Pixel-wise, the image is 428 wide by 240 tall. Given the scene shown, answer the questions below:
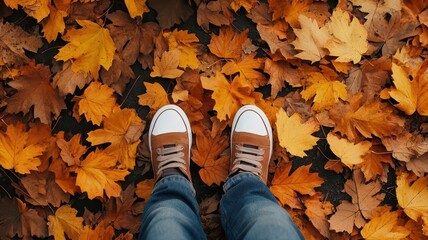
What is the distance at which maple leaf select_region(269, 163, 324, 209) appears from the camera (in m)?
1.82

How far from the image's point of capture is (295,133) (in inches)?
71.2

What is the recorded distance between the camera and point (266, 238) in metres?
1.42

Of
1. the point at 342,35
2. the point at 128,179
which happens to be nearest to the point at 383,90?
the point at 342,35

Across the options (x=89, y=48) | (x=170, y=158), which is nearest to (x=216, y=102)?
(x=170, y=158)

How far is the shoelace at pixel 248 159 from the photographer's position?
1.81 meters

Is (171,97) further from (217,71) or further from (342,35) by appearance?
(342,35)

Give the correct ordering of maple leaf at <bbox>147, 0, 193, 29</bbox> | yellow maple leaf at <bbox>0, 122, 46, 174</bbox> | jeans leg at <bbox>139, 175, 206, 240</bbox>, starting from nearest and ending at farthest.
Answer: jeans leg at <bbox>139, 175, 206, 240</bbox> < yellow maple leaf at <bbox>0, 122, 46, 174</bbox> < maple leaf at <bbox>147, 0, 193, 29</bbox>

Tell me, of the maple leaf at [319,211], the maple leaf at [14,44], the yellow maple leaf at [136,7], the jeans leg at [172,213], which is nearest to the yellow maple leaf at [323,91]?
the maple leaf at [319,211]

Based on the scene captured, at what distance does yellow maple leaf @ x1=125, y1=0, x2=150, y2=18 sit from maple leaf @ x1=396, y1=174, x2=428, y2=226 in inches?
49.0

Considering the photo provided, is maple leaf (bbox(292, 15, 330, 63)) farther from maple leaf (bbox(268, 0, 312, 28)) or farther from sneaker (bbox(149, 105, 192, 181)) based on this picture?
sneaker (bbox(149, 105, 192, 181))

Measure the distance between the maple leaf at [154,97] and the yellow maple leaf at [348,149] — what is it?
0.70 metres

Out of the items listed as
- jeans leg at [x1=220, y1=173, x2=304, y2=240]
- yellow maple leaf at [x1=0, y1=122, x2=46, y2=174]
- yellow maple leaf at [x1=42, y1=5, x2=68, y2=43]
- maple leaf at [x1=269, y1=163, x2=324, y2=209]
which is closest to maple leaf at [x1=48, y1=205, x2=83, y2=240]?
yellow maple leaf at [x1=0, y1=122, x2=46, y2=174]

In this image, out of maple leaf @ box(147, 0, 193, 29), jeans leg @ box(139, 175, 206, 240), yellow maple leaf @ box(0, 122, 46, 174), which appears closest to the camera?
jeans leg @ box(139, 175, 206, 240)

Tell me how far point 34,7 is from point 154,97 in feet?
1.88
